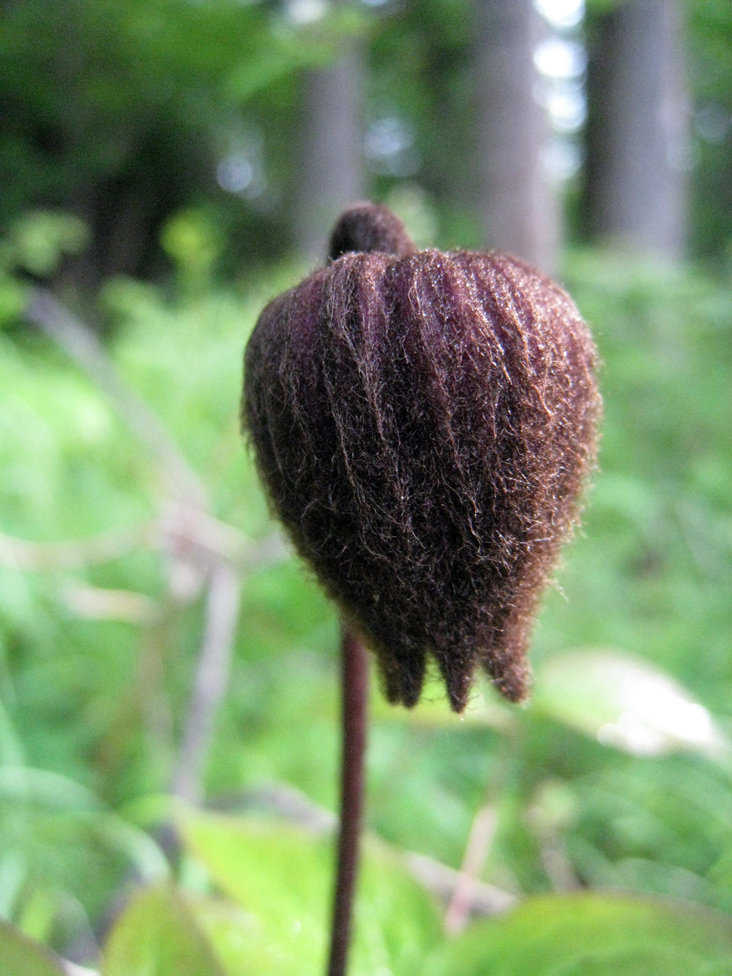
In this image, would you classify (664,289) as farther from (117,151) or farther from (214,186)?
(214,186)

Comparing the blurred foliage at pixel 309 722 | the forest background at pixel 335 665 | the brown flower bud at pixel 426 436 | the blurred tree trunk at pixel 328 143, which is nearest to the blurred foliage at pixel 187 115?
the blurred tree trunk at pixel 328 143

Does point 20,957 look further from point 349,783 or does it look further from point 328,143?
point 328,143

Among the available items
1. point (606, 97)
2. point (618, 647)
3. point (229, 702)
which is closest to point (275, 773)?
point (229, 702)

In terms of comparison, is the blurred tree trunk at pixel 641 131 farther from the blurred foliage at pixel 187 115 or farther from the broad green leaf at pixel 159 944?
the broad green leaf at pixel 159 944

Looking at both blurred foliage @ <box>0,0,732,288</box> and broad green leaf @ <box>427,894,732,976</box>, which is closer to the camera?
broad green leaf @ <box>427,894,732,976</box>

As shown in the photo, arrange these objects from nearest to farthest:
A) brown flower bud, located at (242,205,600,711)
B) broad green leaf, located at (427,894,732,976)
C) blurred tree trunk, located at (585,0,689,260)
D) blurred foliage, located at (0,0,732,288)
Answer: brown flower bud, located at (242,205,600,711) → broad green leaf, located at (427,894,732,976) → blurred tree trunk, located at (585,0,689,260) → blurred foliage, located at (0,0,732,288)

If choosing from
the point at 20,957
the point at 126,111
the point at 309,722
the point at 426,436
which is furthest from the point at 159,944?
the point at 126,111

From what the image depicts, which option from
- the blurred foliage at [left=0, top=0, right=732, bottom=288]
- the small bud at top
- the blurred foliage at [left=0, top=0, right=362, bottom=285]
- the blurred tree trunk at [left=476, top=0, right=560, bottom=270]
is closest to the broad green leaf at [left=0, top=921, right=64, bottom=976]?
the small bud at top

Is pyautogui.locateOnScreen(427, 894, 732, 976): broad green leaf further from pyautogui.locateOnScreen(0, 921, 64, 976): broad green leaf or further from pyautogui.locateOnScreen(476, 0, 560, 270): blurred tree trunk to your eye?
pyautogui.locateOnScreen(476, 0, 560, 270): blurred tree trunk
